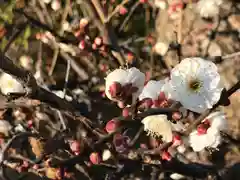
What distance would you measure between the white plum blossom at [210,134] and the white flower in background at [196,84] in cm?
15

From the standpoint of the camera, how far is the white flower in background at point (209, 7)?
2507 mm

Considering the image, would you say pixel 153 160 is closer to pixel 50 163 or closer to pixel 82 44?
pixel 50 163

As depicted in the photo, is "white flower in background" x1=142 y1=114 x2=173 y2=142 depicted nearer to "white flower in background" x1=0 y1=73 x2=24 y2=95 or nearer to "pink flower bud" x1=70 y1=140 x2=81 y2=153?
"pink flower bud" x1=70 y1=140 x2=81 y2=153

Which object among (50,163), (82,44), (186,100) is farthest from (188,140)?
(82,44)

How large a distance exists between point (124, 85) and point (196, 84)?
0.91ft

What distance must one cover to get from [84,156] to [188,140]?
1.28ft

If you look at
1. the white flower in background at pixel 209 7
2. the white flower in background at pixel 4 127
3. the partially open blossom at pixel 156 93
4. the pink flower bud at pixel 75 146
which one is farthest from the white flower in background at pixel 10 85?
the white flower in background at pixel 209 7

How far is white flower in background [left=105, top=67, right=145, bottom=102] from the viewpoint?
125 cm

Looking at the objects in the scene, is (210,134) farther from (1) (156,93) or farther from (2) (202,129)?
(1) (156,93)

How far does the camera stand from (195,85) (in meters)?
1.43

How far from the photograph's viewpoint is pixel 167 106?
4.26ft

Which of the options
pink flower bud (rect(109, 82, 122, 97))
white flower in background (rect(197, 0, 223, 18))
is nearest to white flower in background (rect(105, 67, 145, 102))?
pink flower bud (rect(109, 82, 122, 97))

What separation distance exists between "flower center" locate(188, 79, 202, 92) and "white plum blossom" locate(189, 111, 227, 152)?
0.14m

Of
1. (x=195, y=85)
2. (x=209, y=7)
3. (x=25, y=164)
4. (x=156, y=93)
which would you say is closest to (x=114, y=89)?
(x=156, y=93)
